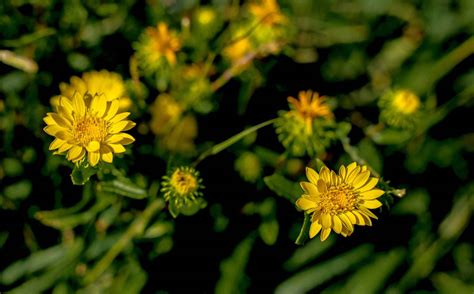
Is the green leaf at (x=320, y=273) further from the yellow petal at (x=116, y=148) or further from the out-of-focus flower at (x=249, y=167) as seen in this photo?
the yellow petal at (x=116, y=148)

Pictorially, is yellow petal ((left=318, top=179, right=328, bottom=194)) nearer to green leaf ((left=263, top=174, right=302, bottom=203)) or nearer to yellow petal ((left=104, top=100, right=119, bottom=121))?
green leaf ((left=263, top=174, right=302, bottom=203))

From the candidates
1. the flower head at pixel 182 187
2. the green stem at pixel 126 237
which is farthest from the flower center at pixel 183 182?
the green stem at pixel 126 237

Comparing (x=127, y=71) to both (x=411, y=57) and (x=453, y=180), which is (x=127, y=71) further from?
(x=453, y=180)

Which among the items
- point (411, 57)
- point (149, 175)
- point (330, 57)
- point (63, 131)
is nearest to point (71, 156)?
point (63, 131)

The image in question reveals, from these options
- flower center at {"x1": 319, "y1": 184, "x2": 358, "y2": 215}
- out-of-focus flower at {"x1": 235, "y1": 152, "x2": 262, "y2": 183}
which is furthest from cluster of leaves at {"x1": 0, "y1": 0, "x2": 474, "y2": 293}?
flower center at {"x1": 319, "y1": 184, "x2": 358, "y2": 215}

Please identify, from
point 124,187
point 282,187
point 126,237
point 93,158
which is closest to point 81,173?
point 93,158
